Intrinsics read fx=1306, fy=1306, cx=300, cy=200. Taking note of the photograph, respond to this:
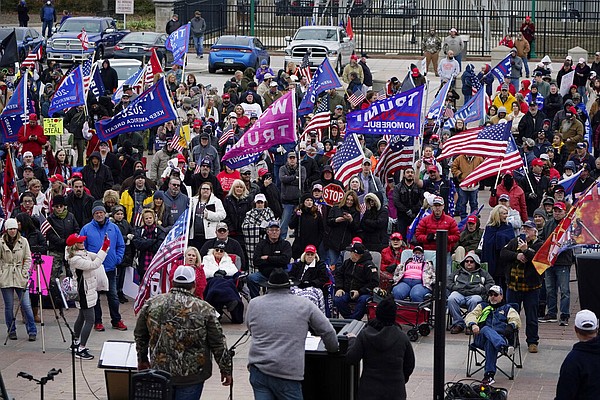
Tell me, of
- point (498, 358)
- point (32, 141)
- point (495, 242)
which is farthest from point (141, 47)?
point (498, 358)

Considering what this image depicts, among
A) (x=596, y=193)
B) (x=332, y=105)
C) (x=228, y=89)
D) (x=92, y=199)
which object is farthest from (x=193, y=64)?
(x=596, y=193)

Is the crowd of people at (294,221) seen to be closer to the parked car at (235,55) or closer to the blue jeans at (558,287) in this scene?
the blue jeans at (558,287)

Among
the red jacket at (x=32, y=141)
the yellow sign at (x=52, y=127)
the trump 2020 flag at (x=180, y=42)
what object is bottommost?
the red jacket at (x=32, y=141)

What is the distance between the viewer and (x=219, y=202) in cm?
1833

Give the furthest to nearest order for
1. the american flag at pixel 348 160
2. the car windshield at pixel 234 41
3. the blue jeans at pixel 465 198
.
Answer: the car windshield at pixel 234 41
the blue jeans at pixel 465 198
the american flag at pixel 348 160

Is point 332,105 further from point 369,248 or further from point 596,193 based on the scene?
point 596,193

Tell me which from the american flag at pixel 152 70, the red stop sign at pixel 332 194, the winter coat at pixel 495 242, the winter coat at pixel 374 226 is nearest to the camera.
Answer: the winter coat at pixel 495 242

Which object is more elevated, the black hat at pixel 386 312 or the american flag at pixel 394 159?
the american flag at pixel 394 159

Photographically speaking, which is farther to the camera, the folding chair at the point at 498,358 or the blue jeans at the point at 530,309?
the blue jeans at the point at 530,309

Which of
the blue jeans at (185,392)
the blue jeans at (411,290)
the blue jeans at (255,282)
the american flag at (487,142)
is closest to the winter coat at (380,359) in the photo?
the blue jeans at (185,392)

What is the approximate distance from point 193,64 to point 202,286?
2987 centimetres

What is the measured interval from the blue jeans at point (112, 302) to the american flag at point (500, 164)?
5.85 metres

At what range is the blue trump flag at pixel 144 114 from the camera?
21.4 meters

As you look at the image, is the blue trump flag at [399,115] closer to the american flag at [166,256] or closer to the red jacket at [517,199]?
the red jacket at [517,199]
